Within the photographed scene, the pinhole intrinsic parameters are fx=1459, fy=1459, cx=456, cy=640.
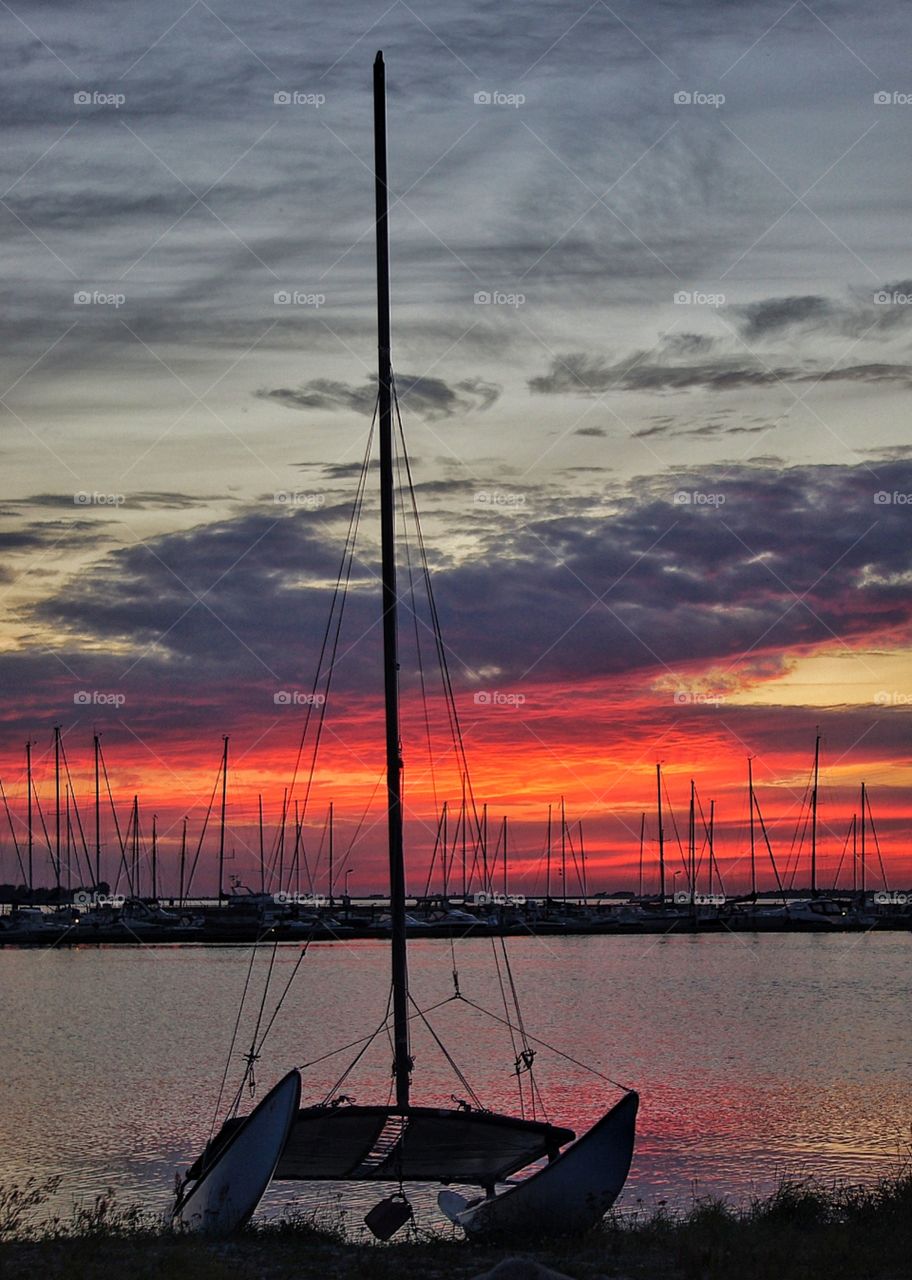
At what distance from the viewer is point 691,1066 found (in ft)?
157

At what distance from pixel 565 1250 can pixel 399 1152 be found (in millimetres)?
2841

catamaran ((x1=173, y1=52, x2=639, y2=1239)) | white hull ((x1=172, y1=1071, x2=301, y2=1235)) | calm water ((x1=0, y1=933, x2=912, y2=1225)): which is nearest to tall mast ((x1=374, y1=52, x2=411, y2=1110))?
catamaran ((x1=173, y1=52, x2=639, y2=1239))

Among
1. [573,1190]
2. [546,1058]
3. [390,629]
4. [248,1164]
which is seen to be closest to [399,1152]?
[248,1164]

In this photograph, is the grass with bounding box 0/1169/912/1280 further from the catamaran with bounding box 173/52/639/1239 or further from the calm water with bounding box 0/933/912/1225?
the calm water with bounding box 0/933/912/1225

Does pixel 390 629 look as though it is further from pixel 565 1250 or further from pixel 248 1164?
pixel 565 1250

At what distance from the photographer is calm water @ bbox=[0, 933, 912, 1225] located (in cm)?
3003

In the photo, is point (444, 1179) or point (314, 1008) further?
point (314, 1008)

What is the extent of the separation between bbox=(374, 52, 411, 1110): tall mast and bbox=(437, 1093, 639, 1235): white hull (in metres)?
1.96

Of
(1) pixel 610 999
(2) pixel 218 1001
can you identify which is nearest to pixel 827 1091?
(1) pixel 610 999

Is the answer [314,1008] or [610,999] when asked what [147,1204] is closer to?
[314,1008]

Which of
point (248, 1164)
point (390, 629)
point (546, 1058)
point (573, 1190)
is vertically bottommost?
point (546, 1058)

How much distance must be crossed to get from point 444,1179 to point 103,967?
3661 inches

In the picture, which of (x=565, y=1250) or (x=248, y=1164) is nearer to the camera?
(x=565, y=1250)

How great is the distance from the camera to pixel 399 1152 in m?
19.9
